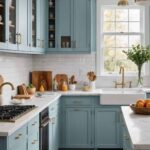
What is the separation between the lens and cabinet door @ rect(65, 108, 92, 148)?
5379 mm

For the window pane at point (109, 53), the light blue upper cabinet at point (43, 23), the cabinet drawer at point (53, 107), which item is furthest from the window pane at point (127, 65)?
the cabinet drawer at point (53, 107)

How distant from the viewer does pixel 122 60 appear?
6.31 metres

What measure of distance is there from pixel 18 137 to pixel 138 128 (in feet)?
2.99

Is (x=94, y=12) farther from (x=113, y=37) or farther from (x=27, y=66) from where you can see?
(x=27, y=66)

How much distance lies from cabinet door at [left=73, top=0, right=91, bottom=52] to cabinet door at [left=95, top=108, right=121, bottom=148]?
1086mm

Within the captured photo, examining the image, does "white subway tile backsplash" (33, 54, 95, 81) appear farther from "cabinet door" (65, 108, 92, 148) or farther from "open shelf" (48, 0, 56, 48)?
"cabinet door" (65, 108, 92, 148)

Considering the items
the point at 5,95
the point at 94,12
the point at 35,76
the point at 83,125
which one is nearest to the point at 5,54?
the point at 5,95

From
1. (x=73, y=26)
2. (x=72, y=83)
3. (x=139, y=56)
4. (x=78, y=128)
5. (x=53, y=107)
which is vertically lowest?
(x=78, y=128)

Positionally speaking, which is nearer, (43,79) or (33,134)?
(33,134)

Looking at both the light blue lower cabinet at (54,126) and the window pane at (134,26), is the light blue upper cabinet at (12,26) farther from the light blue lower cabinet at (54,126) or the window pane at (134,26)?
the window pane at (134,26)

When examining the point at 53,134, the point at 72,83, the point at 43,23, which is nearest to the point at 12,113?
the point at 53,134

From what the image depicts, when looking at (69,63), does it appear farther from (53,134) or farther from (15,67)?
(53,134)

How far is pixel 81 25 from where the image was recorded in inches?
228

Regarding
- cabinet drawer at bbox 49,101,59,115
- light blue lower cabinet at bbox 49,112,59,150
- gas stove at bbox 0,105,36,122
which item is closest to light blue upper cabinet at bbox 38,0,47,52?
cabinet drawer at bbox 49,101,59,115
